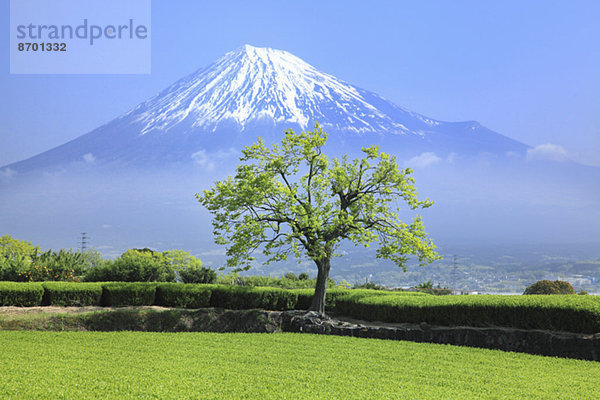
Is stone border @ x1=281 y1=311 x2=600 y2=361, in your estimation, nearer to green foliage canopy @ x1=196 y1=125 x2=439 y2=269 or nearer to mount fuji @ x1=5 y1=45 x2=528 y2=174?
green foliage canopy @ x1=196 y1=125 x2=439 y2=269

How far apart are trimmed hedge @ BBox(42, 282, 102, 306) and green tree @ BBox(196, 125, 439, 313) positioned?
167 inches

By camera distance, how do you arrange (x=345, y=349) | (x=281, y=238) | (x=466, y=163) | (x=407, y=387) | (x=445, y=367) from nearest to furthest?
(x=407, y=387) < (x=445, y=367) < (x=345, y=349) < (x=281, y=238) < (x=466, y=163)

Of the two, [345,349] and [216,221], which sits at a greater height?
[216,221]

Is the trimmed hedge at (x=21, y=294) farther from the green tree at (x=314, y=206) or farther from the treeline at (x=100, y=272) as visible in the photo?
the green tree at (x=314, y=206)

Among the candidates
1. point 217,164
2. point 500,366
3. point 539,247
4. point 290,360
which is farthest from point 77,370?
point 539,247

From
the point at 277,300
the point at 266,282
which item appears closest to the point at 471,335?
the point at 277,300

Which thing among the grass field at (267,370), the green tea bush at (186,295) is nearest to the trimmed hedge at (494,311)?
the grass field at (267,370)

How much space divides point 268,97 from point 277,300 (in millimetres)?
130335

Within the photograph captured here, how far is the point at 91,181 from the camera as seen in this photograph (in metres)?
138

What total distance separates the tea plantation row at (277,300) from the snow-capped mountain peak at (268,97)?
106955mm

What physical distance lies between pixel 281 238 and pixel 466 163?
151057 mm

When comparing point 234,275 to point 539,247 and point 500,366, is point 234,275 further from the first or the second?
point 539,247

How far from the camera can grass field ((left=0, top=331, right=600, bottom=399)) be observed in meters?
6.33

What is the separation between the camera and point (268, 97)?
140500mm
